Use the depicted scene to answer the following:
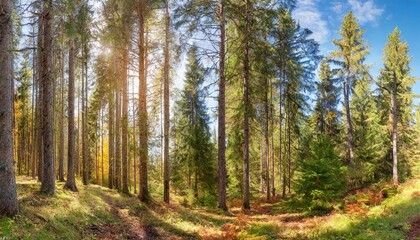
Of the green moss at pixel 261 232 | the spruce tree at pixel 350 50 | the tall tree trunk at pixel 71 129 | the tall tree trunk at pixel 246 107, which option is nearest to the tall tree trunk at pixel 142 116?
the tall tree trunk at pixel 71 129

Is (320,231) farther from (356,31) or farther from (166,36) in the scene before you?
(356,31)

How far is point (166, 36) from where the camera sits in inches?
685

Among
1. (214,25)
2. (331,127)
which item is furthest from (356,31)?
(214,25)

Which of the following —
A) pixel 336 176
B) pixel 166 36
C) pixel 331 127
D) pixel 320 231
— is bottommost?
pixel 320 231

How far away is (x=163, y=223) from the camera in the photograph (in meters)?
12.2

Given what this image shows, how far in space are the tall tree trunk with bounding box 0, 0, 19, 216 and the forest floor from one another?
1.49 ft

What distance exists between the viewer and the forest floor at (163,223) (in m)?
8.31

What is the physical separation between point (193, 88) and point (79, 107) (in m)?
13.0

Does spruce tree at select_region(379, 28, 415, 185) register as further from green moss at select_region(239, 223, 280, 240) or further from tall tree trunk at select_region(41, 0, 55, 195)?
tall tree trunk at select_region(41, 0, 55, 195)

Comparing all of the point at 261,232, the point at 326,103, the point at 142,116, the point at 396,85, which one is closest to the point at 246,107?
the point at 142,116

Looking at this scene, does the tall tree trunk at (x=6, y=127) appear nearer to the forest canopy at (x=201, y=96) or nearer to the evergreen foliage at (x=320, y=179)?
the forest canopy at (x=201, y=96)

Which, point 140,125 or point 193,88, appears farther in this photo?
point 193,88

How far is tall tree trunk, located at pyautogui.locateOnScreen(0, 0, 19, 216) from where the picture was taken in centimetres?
753

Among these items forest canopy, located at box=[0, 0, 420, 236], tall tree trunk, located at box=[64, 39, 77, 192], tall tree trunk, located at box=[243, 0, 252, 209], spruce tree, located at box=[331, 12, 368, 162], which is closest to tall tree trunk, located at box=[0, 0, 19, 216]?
forest canopy, located at box=[0, 0, 420, 236]
